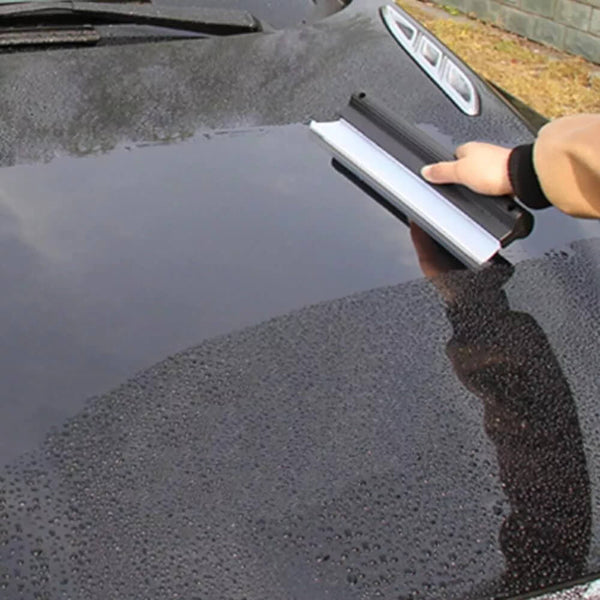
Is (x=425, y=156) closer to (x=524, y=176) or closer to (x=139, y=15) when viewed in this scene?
(x=524, y=176)

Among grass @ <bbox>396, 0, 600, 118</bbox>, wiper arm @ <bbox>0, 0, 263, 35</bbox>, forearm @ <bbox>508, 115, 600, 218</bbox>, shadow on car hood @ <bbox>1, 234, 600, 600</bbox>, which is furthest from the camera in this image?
grass @ <bbox>396, 0, 600, 118</bbox>

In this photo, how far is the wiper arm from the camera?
2.09 m

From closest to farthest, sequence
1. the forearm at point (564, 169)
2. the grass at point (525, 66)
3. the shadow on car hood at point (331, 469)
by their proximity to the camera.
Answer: the shadow on car hood at point (331, 469) < the forearm at point (564, 169) < the grass at point (525, 66)

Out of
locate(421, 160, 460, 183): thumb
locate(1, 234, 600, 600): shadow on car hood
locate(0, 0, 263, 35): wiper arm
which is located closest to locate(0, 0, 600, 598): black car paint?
locate(1, 234, 600, 600): shadow on car hood

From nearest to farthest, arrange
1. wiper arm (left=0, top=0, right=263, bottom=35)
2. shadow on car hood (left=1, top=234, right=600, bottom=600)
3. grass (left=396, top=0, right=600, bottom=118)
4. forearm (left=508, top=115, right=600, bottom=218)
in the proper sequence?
1. shadow on car hood (left=1, top=234, right=600, bottom=600)
2. forearm (left=508, top=115, right=600, bottom=218)
3. wiper arm (left=0, top=0, right=263, bottom=35)
4. grass (left=396, top=0, right=600, bottom=118)

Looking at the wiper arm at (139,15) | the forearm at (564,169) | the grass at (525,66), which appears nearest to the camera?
the forearm at (564,169)

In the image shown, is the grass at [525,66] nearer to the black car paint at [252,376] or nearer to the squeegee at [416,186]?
the squeegee at [416,186]

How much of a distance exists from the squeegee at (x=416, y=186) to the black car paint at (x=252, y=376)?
41 mm

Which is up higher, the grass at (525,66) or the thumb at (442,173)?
the thumb at (442,173)

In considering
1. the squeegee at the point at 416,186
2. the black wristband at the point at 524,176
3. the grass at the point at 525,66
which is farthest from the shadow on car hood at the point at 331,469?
the grass at the point at 525,66

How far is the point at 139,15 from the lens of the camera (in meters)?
2.16

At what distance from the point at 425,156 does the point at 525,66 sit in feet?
13.0

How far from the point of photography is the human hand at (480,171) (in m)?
1.57

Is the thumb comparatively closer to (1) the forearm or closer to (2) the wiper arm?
(1) the forearm
